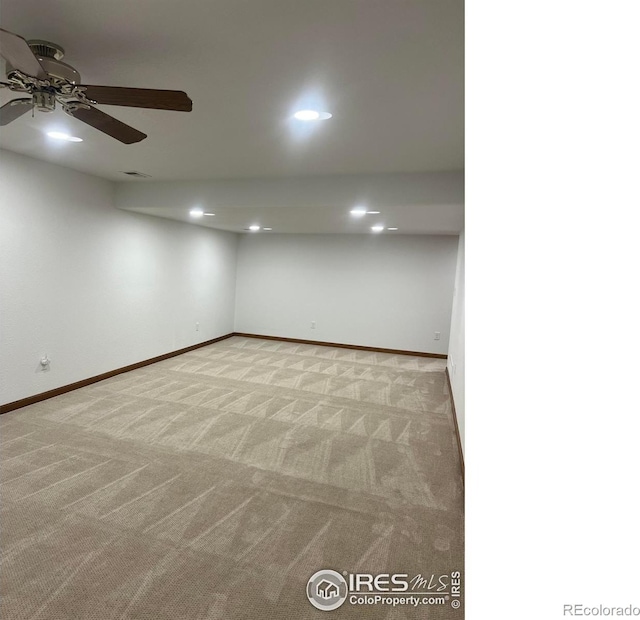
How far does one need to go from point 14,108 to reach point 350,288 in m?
5.80

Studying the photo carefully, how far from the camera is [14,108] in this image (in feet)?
5.90

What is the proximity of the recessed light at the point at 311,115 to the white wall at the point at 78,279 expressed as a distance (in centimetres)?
273

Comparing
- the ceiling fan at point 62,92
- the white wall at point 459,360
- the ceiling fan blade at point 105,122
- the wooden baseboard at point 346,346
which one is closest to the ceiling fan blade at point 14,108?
the ceiling fan at point 62,92

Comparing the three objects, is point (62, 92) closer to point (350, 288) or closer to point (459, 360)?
point (459, 360)

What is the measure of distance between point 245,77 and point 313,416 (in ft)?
9.82

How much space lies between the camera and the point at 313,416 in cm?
400

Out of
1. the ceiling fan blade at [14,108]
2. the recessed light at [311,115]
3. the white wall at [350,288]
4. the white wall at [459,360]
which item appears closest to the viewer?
the ceiling fan blade at [14,108]

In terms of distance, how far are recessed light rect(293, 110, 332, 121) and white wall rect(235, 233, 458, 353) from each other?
4.75 m

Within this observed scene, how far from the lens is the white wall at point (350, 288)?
22.4 ft

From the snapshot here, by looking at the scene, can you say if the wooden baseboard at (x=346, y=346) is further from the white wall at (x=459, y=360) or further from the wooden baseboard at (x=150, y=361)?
the white wall at (x=459, y=360)

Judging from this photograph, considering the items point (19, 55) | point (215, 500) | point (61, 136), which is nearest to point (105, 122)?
point (19, 55)

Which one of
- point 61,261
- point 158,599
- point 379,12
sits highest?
point 379,12
